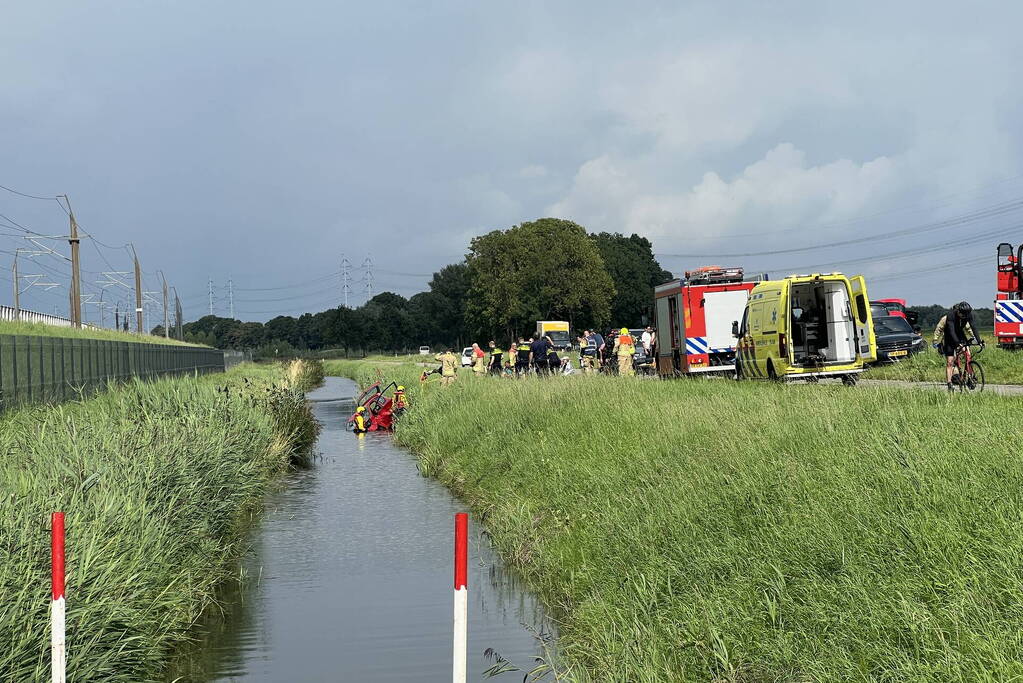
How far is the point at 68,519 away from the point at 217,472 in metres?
5.64

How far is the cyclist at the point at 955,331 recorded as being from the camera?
2005 centimetres

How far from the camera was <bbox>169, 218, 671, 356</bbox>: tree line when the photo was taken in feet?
275

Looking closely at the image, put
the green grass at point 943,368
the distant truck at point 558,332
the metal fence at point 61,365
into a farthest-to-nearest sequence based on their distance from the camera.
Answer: the distant truck at point 558,332 < the green grass at point 943,368 < the metal fence at point 61,365

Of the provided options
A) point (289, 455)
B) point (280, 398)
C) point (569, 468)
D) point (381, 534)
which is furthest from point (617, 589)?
point (280, 398)

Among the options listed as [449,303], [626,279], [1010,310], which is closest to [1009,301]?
[1010,310]

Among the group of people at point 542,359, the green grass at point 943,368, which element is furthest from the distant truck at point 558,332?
the green grass at point 943,368

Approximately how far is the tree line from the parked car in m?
6.50

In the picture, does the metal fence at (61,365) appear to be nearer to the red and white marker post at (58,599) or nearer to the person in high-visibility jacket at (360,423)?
the person in high-visibility jacket at (360,423)

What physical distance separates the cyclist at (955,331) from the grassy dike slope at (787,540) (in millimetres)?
6122

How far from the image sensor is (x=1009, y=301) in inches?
1210

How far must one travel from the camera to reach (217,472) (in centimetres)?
1357

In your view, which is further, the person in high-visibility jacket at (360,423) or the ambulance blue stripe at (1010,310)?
the person in high-visibility jacket at (360,423)

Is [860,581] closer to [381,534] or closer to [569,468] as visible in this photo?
[569,468]

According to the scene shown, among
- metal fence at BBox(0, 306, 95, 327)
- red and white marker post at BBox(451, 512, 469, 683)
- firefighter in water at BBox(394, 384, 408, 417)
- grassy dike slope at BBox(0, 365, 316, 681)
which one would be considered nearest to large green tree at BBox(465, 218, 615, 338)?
metal fence at BBox(0, 306, 95, 327)
